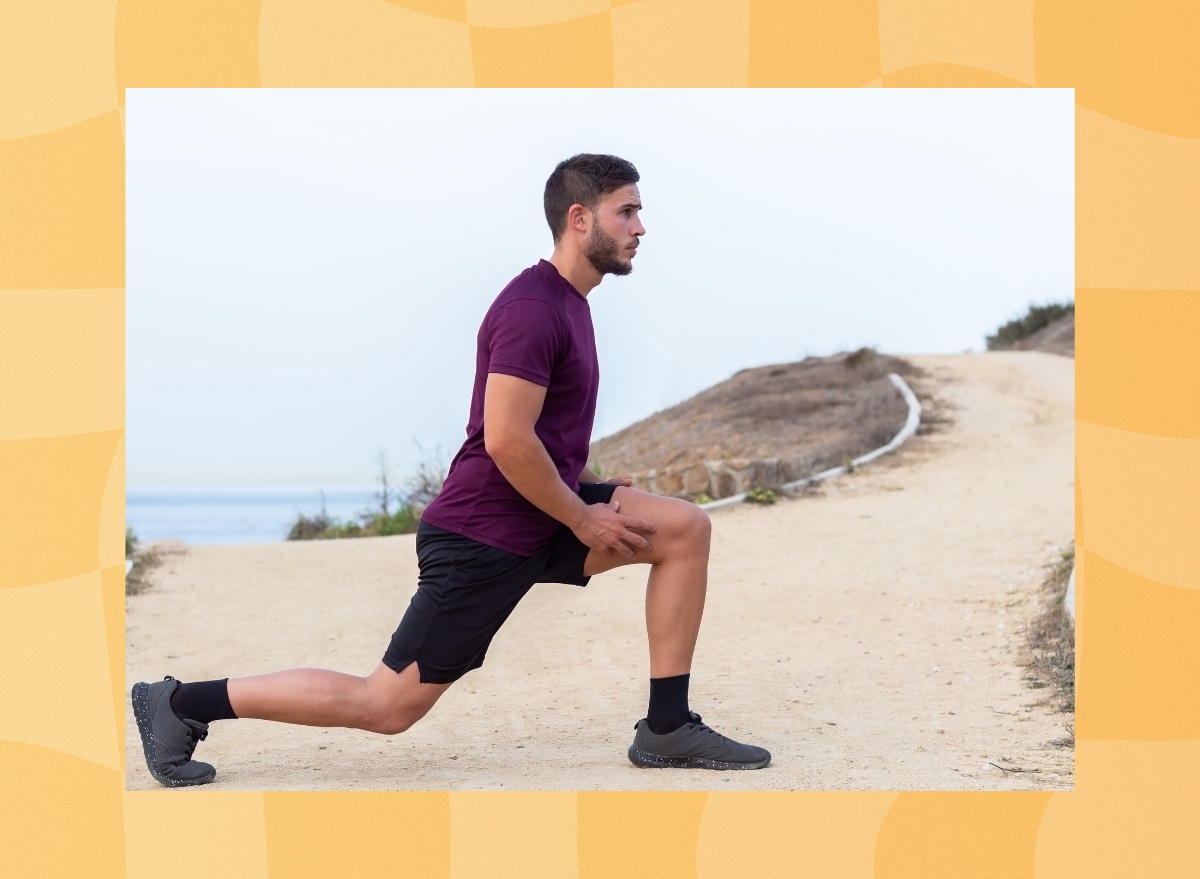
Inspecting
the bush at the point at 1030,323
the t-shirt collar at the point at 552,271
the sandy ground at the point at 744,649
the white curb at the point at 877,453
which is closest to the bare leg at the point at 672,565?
the sandy ground at the point at 744,649

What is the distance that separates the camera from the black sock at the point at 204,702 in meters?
4.12

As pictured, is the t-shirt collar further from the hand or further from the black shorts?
the black shorts

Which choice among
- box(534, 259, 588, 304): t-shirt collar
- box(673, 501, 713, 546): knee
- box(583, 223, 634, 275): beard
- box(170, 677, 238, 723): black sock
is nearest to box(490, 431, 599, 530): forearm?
box(673, 501, 713, 546): knee

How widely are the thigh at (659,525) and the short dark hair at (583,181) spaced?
933 mm

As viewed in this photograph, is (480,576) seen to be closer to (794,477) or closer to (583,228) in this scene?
(583,228)

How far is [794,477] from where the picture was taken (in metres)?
11.8

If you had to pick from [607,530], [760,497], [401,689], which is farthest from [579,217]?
[760,497]

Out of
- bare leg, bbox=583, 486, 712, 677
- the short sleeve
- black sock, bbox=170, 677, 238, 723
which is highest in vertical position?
the short sleeve

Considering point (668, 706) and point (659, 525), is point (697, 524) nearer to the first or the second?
point (659, 525)

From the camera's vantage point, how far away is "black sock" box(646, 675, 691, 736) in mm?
4238

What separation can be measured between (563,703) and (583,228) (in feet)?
7.94

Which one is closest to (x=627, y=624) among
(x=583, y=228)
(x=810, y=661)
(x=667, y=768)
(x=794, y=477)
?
(x=810, y=661)

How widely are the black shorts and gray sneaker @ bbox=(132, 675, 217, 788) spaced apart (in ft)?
2.24

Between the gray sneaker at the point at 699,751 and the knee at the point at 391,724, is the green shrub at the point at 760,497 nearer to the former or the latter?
the gray sneaker at the point at 699,751
